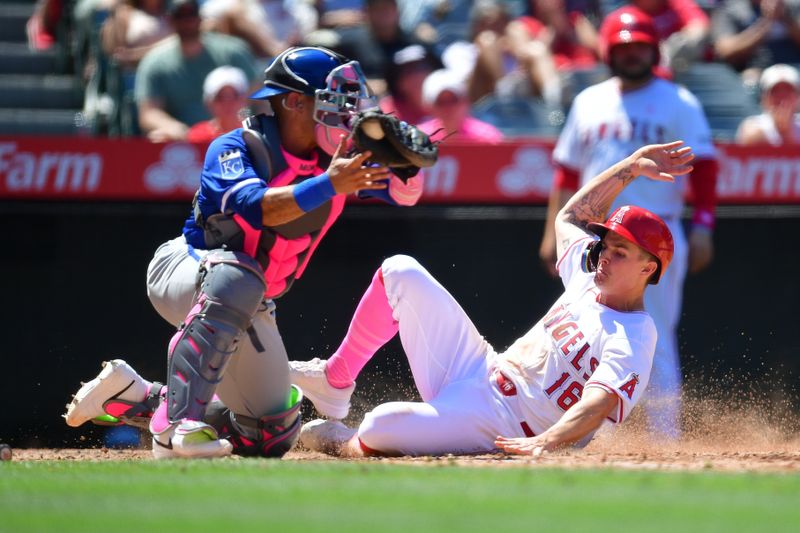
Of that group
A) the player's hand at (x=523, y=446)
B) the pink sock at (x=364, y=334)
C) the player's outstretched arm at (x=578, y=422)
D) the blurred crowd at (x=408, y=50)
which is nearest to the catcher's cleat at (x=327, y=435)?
the pink sock at (x=364, y=334)

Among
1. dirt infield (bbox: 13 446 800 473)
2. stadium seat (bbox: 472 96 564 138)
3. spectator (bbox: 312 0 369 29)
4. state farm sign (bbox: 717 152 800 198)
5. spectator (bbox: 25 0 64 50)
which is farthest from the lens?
spectator (bbox: 25 0 64 50)

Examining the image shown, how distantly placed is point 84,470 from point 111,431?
255 cm

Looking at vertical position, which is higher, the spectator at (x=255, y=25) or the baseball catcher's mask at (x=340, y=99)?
the baseball catcher's mask at (x=340, y=99)

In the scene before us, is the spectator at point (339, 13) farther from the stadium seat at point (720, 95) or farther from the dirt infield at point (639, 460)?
the dirt infield at point (639, 460)

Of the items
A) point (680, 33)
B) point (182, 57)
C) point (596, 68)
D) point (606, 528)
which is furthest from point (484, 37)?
point (606, 528)

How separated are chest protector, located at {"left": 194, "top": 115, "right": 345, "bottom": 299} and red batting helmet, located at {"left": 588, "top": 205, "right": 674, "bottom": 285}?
1152 millimetres

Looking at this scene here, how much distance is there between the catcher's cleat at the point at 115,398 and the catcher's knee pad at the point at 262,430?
31 centimetres

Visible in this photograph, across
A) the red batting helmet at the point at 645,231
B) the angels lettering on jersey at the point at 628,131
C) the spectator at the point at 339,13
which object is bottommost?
the spectator at the point at 339,13

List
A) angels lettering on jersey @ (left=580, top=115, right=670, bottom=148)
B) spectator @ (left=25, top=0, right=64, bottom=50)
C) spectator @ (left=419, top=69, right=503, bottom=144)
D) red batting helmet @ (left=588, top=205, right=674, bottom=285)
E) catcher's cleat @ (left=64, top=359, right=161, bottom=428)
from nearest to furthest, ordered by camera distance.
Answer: red batting helmet @ (left=588, top=205, right=674, bottom=285) → catcher's cleat @ (left=64, top=359, right=161, bottom=428) → angels lettering on jersey @ (left=580, top=115, right=670, bottom=148) → spectator @ (left=419, top=69, right=503, bottom=144) → spectator @ (left=25, top=0, right=64, bottom=50)

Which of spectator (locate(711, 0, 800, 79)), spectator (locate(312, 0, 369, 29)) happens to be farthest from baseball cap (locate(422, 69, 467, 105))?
spectator (locate(711, 0, 800, 79))

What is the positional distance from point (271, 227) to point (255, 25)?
4.70 m

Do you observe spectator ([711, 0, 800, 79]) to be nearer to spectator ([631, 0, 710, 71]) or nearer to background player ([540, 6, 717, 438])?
spectator ([631, 0, 710, 71])

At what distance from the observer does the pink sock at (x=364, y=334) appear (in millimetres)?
5562

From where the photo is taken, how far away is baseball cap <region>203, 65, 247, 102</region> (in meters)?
8.09
